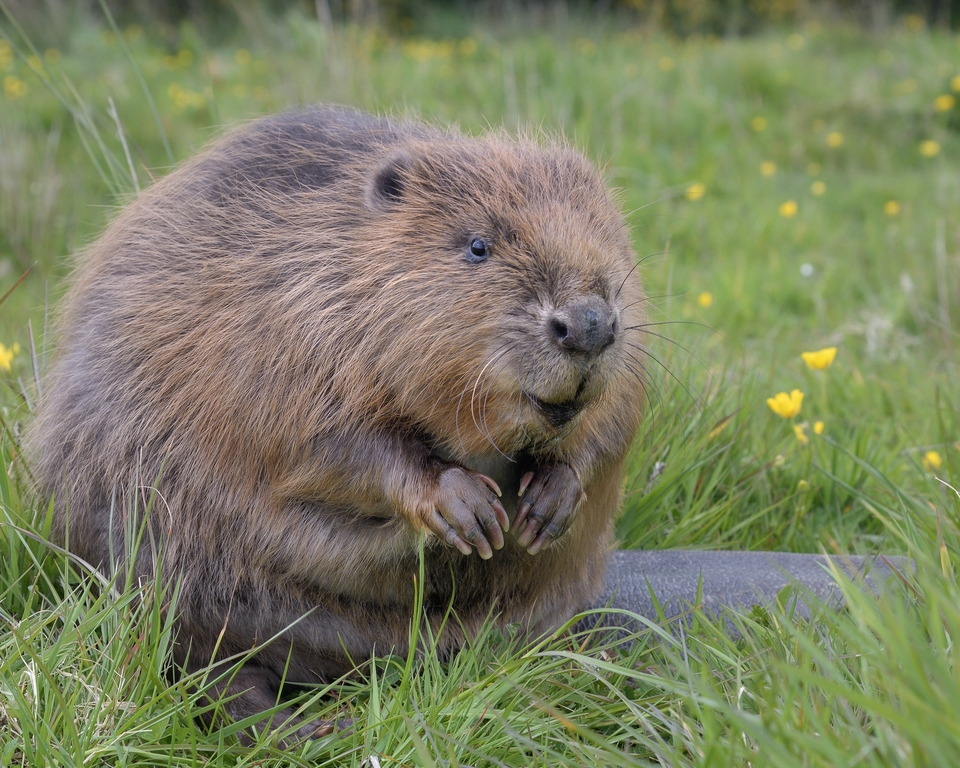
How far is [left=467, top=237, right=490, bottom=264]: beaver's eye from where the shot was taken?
2156 mm

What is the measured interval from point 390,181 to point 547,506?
31.2 inches

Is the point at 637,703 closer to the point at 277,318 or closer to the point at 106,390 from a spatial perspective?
the point at 277,318

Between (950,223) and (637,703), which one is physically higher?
(637,703)

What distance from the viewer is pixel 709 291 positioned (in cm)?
502

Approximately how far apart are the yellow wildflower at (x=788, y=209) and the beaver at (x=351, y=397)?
10.9 ft

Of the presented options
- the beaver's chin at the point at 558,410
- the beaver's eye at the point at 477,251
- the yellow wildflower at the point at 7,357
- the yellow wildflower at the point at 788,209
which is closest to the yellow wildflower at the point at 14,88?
the yellow wildflower at the point at 7,357

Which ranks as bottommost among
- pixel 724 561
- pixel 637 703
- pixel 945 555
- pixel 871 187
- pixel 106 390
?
pixel 871 187

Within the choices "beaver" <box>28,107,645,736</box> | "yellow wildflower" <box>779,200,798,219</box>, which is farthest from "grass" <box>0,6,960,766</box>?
"beaver" <box>28,107,645,736</box>

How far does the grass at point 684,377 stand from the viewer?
180 cm

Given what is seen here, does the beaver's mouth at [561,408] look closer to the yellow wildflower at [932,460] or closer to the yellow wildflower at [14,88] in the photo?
the yellow wildflower at [932,460]

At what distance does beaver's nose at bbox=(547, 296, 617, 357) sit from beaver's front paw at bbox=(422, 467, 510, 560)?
0.37 meters

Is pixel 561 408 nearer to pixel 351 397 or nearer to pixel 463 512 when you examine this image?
pixel 463 512

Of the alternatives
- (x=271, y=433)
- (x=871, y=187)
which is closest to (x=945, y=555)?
(x=271, y=433)

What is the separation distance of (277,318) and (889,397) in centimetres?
245
